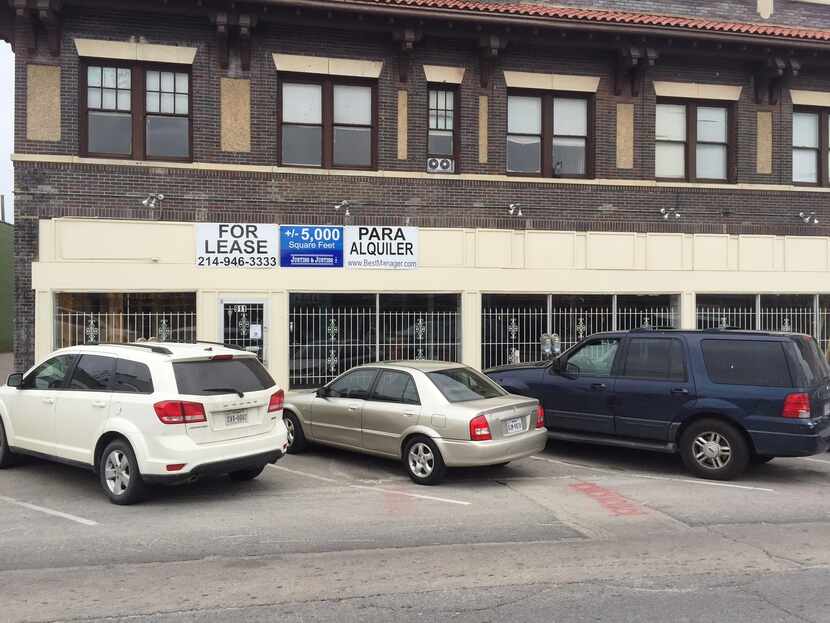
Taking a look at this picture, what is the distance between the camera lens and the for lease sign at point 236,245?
13.3 m

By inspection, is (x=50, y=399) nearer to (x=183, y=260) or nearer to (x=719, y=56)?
(x=183, y=260)

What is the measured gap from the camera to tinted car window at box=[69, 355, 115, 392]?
7.85m

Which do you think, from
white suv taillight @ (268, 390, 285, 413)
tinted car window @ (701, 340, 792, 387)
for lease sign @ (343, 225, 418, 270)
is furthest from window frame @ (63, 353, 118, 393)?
tinted car window @ (701, 340, 792, 387)

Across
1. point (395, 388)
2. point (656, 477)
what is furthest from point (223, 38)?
point (656, 477)

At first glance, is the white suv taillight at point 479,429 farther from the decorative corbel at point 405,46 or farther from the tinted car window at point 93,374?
the decorative corbel at point 405,46

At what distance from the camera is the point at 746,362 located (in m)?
8.92

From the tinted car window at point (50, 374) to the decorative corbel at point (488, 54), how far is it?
9442mm

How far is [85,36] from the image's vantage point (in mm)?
12898

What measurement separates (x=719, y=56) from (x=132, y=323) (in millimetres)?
12727

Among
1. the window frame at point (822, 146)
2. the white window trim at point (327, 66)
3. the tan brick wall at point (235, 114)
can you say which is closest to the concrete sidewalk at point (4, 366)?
the tan brick wall at point (235, 114)

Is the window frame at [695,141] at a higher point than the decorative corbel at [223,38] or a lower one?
lower

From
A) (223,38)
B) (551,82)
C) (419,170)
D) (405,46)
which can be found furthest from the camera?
(551,82)

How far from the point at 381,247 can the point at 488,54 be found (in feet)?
13.9

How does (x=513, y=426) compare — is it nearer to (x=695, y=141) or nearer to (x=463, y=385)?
(x=463, y=385)
